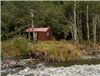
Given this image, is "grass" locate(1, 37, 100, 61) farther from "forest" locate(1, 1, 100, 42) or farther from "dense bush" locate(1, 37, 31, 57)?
"forest" locate(1, 1, 100, 42)

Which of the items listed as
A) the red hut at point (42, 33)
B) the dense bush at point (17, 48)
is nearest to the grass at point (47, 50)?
the dense bush at point (17, 48)

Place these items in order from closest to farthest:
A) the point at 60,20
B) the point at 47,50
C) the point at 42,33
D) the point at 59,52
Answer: the point at 59,52 → the point at 47,50 → the point at 60,20 → the point at 42,33

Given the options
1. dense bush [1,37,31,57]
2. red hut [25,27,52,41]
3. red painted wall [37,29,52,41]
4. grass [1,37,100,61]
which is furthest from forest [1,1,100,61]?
grass [1,37,100,61]

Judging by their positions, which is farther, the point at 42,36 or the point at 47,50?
the point at 42,36

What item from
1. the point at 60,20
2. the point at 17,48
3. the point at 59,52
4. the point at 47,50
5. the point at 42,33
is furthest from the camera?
the point at 42,33

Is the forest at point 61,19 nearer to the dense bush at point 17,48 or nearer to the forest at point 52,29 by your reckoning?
the forest at point 52,29

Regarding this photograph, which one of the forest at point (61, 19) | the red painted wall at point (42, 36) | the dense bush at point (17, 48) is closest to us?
the dense bush at point (17, 48)

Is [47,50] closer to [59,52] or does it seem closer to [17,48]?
[59,52]

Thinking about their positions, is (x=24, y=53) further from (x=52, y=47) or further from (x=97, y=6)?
(x=97, y=6)

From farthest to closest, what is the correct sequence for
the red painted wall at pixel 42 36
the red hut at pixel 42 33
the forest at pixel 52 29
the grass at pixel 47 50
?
the red painted wall at pixel 42 36
the red hut at pixel 42 33
the forest at pixel 52 29
the grass at pixel 47 50

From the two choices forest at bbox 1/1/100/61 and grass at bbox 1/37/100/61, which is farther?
forest at bbox 1/1/100/61

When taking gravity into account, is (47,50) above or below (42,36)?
below

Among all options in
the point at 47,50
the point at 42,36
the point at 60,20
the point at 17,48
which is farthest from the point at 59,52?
the point at 42,36

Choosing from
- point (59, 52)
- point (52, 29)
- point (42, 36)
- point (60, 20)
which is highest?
A: point (60, 20)
